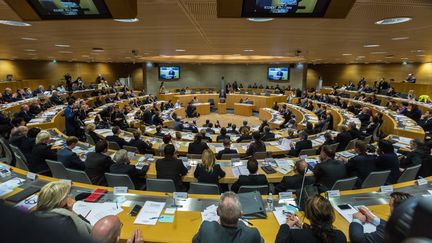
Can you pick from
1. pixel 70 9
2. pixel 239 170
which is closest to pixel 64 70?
pixel 239 170

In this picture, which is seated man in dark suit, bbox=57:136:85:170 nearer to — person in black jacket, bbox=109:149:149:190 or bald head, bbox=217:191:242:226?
person in black jacket, bbox=109:149:149:190

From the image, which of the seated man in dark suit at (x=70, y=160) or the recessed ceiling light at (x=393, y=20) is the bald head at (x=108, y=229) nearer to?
the seated man in dark suit at (x=70, y=160)

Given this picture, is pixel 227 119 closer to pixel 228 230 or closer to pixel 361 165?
pixel 361 165

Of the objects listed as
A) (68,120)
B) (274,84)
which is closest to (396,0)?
(68,120)

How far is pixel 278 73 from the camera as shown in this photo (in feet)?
73.4

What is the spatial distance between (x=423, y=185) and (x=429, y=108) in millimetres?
8128

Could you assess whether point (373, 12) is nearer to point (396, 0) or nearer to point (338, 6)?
point (396, 0)

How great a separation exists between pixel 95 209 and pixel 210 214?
1.32m

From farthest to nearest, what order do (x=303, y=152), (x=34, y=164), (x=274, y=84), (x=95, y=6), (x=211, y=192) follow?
(x=274, y=84) → (x=303, y=152) → (x=34, y=164) → (x=211, y=192) → (x=95, y=6)

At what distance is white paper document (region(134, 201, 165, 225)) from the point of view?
2.60 meters

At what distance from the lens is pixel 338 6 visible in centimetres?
219

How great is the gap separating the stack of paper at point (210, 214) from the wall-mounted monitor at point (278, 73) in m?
20.9

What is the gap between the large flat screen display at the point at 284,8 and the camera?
2.24m

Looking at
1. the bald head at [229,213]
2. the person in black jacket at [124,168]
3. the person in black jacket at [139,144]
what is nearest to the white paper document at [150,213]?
the bald head at [229,213]
